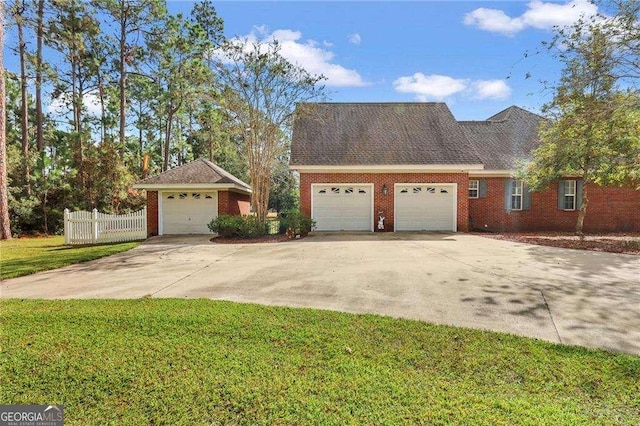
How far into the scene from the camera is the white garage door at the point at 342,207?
15.3 meters

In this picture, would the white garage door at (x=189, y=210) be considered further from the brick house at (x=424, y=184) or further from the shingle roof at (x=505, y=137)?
the shingle roof at (x=505, y=137)

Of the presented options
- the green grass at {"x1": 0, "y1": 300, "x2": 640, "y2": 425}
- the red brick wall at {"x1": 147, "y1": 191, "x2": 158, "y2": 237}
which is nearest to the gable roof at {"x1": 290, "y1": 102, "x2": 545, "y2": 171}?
the red brick wall at {"x1": 147, "y1": 191, "x2": 158, "y2": 237}

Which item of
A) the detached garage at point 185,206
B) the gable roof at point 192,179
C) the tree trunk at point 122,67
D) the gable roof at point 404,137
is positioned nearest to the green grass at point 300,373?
the gable roof at point 404,137

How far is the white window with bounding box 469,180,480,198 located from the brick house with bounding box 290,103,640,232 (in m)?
0.04

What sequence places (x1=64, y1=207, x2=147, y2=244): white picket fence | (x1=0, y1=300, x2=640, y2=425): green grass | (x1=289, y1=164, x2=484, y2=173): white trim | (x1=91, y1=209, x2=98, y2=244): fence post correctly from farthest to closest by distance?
(x1=289, y1=164, x2=484, y2=173): white trim < (x1=91, y1=209, x2=98, y2=244): fence post < (x1=64, y1=207, x2=147, y2=244): white picket fence < (x1=0, y1=300, x2=640, y2=425): green grass

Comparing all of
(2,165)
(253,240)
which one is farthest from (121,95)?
(253,240)

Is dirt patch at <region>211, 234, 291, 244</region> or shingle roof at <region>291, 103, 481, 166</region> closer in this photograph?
dirt patch at <region>211, 234, 291, 244</region>

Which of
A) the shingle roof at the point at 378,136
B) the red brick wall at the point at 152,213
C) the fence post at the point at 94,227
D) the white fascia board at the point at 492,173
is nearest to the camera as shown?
the fence post at the point at 94,227

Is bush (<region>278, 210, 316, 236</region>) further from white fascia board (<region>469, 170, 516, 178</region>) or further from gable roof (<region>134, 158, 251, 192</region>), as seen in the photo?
white fascia board (<region>469, 170, 516, 178</region>)

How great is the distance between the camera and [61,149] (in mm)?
20922

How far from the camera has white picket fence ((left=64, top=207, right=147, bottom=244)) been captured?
44.0 feet

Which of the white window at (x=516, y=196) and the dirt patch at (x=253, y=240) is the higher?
the white window at (x=516, y=196)

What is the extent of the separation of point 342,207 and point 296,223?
2663 millimetres

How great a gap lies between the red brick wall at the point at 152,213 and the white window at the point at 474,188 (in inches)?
594
